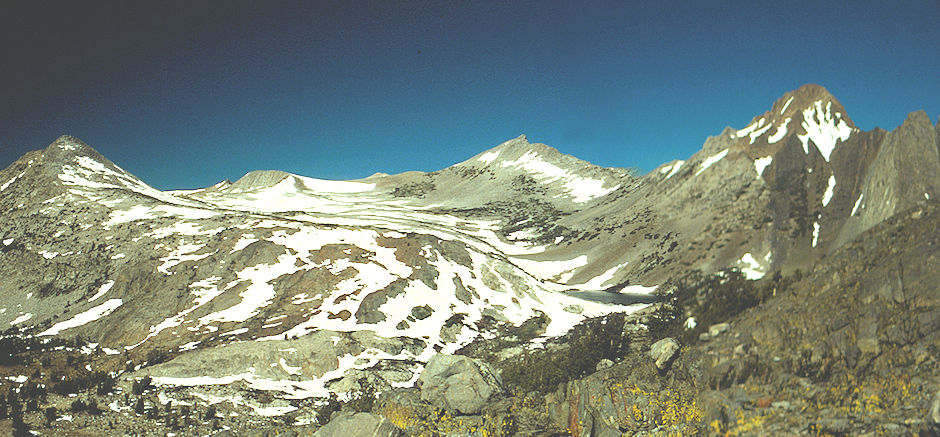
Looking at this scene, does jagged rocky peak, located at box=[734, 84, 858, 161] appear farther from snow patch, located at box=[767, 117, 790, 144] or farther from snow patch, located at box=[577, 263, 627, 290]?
snow patch, located at box=[577, 263, 627, 290]

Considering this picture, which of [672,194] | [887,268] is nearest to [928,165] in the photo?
[672,194]

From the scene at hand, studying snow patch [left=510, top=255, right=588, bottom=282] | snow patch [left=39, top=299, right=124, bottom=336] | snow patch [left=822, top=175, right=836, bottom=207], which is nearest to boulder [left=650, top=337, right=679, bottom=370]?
snow patch [left=39, top=299, right=124, bottom=336]

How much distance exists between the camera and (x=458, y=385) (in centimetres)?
1452

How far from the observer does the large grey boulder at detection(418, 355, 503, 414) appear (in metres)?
14.1

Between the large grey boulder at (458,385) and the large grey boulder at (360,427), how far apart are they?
119 inches

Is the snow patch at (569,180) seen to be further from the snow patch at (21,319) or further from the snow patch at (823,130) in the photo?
the snow patch at (21,319)

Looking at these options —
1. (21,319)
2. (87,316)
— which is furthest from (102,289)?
(21,319)

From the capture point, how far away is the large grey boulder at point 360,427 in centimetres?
1097

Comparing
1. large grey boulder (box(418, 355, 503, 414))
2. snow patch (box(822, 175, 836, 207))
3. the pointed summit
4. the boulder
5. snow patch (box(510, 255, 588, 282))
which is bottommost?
large grey boulder (box(418, 355, 503, 414))

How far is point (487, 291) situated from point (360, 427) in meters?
39.1

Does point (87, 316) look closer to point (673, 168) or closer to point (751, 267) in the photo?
point (751, 267)

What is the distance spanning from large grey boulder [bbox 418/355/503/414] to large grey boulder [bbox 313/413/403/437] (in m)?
3.03

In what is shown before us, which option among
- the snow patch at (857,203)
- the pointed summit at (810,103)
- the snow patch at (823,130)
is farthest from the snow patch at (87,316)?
the pointed summit at (810,103)

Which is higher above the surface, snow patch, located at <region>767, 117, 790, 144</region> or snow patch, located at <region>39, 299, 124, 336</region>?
snow patch, located at <region>767, 117, 790, 144</region>
